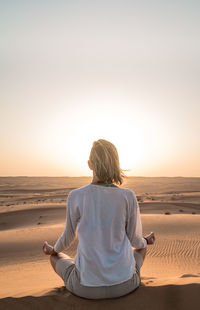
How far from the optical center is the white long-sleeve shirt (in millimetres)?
2646

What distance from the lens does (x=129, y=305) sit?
279 cm

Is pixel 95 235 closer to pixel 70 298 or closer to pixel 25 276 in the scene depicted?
pixel 70 298

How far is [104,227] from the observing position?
2652mm

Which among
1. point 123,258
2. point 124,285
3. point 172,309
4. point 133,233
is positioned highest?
point 133,233

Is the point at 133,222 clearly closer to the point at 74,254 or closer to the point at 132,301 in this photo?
the point at 132,301

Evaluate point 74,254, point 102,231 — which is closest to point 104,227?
point 102,231

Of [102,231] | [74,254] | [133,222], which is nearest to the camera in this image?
[102,231]

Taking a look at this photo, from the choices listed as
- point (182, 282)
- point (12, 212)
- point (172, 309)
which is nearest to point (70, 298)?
point (172, 309)

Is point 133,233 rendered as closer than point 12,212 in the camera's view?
Yes

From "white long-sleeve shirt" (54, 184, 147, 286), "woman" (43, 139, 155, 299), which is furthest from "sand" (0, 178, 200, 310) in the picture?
"white long-sleeve shirt" (54, 184, 147, 286)

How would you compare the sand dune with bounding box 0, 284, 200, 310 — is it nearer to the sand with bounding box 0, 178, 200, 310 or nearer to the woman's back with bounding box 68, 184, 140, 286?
the sand with bounding box 0, 178, 200, 310

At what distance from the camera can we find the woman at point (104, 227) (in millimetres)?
2648

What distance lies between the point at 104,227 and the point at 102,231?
1.6 inches

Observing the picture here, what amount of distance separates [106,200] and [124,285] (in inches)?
33.6
